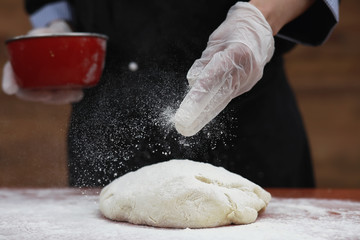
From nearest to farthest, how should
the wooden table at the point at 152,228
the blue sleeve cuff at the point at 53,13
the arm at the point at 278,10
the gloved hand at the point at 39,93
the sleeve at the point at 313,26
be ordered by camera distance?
the wooden table at the point at 152,228 → the arm at the point at 278,10 → the sleeve at the point at 313,26 → the gloved hand at the point at 39,93 → the blue sleeve cuff at the point at 53,13

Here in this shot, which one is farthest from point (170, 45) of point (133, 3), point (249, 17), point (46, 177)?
point (46, 177)

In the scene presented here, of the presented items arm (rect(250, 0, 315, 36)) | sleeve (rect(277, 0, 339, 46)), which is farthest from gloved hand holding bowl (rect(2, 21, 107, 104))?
sleeve (rect(277, 0, 339, 46))

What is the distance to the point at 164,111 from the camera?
1338 mm

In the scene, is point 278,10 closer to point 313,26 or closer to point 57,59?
point 313,26

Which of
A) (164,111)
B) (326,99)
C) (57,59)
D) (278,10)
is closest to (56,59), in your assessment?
(57,59)

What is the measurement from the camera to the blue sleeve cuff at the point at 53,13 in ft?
6.80

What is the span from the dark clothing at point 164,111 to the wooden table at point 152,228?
0.18 meters

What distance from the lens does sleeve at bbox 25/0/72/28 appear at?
208cm

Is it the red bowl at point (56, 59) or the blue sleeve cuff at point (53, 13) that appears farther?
the blue sleeve cuff at point (53, 13)

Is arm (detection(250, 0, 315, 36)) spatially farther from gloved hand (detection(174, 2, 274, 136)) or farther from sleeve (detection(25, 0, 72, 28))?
sleeve (detection(25, 0, 72, 28))

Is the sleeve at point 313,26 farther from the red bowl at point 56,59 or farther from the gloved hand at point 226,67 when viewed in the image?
the red bowl at point 56,59

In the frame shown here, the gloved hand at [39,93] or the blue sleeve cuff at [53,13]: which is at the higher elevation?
the blue sleeve cuff at [53,13]

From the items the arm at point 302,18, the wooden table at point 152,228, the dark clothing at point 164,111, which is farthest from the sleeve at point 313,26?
the wooden table at point 152,228

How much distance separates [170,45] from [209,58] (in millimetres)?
507
